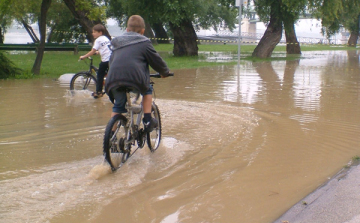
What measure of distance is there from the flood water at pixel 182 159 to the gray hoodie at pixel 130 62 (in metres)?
0.93

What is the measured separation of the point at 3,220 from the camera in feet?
12.7

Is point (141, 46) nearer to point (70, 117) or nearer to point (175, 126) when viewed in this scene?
point (175, 126)

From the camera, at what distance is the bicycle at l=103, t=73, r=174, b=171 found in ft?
16.0

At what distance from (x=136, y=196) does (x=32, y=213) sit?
0.96 metres

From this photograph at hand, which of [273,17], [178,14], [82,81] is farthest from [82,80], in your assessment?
[273,17]

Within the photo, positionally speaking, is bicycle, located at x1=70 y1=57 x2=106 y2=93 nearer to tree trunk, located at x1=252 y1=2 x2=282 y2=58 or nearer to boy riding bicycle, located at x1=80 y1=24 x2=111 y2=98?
boy riding bicycle, located at x1=80 y1=24 x2=111 y2=98

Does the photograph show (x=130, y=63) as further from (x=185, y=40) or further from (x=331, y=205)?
(x=185, y=40)

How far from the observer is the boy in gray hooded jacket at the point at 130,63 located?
4.98 m

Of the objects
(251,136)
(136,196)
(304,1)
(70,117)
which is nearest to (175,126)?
(251,136)

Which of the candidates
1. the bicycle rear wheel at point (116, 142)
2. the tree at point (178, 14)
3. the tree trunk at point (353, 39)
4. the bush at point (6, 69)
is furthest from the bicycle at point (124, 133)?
the tree trunk at point (353, 39)

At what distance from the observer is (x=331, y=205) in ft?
13.4

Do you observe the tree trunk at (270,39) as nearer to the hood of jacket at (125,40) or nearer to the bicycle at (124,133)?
the bicycle at (124,133)

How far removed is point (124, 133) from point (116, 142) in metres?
0.20

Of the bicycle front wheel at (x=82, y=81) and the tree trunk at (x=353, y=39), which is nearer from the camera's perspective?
the bicycle front wheel at (x=82, y=81)
